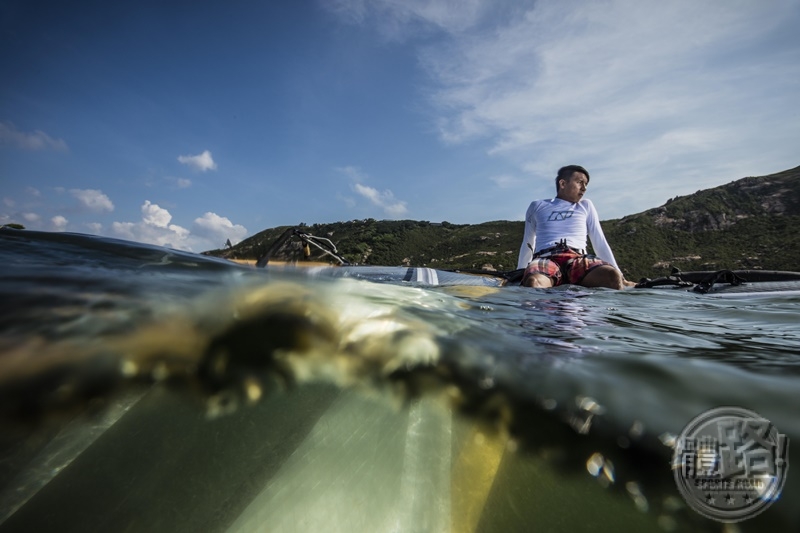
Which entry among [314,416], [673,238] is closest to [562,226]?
[314,416]

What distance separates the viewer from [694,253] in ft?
90.8

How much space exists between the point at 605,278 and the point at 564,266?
571mm

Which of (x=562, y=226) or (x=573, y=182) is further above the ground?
(x=573, y=182)

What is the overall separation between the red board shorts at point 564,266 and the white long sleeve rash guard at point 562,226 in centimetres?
28

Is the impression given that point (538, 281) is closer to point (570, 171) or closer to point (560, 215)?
point (560, 215)

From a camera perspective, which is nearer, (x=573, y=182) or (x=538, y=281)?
(x=538, y=281)

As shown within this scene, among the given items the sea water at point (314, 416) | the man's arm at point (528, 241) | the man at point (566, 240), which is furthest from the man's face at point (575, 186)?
the sea water at point (314, 416)

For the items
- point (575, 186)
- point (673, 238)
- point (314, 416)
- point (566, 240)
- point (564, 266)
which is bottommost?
point (314, 416)

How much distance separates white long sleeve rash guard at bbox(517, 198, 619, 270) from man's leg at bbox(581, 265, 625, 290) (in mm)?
699

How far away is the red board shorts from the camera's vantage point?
3.88 m

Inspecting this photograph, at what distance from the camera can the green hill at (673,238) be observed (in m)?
25.0

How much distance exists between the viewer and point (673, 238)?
3055cm

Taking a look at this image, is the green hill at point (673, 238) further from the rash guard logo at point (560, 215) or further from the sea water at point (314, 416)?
the sea water at point (314, 416)

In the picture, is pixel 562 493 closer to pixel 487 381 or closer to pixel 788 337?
pixel 487 381
